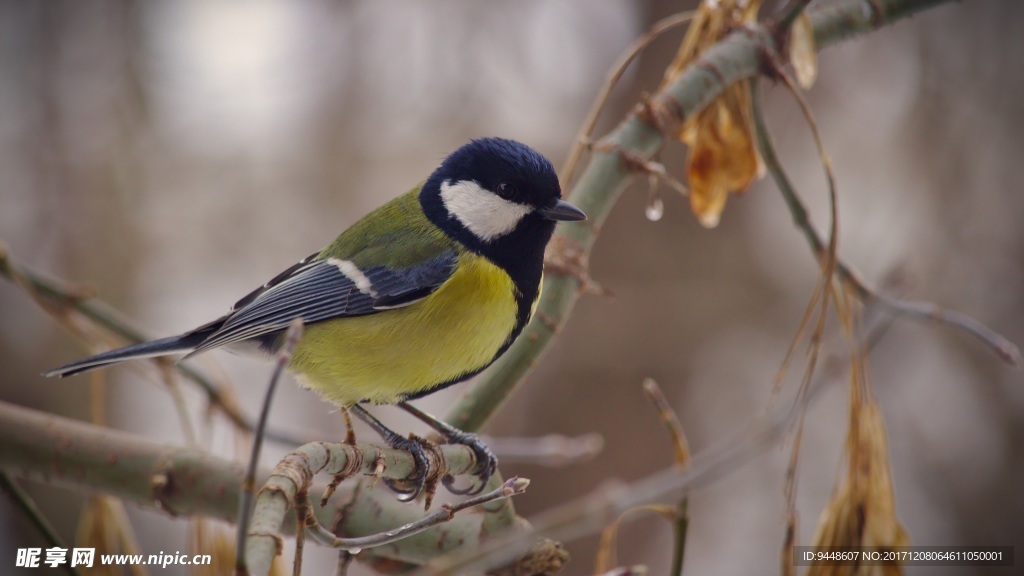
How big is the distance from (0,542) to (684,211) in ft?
10.4

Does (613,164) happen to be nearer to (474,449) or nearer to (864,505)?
(474,449)

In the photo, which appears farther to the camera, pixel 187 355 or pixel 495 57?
pixel 495 57

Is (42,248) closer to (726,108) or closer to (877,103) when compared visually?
(726,108)

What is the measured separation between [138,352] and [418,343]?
532 millimetres

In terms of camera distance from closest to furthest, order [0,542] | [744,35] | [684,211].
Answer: [744,35]
[0,542]
[684,211]

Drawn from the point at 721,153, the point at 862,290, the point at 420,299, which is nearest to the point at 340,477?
the point at 420,299

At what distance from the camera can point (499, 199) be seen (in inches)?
62.9

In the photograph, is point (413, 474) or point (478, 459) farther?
point (478, 459)

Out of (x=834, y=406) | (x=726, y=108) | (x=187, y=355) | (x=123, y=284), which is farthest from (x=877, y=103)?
(x=123, y=284)

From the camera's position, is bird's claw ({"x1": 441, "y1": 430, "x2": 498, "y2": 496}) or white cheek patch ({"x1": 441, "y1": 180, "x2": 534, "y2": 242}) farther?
white cheek patch ({"x1": 441, "y1": 180, "x2": 534, "y2": 242})

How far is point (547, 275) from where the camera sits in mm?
1527

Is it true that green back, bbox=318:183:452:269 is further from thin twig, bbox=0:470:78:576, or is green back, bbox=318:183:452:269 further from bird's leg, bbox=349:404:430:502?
thin twig, bbox=0:470:78:576

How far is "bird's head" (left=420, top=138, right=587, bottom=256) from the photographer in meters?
1.53

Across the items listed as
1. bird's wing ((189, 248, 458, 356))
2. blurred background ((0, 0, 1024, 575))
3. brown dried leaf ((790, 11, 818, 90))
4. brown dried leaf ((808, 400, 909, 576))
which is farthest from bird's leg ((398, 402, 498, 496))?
blurred background ((0, 0, 1024, 575))
